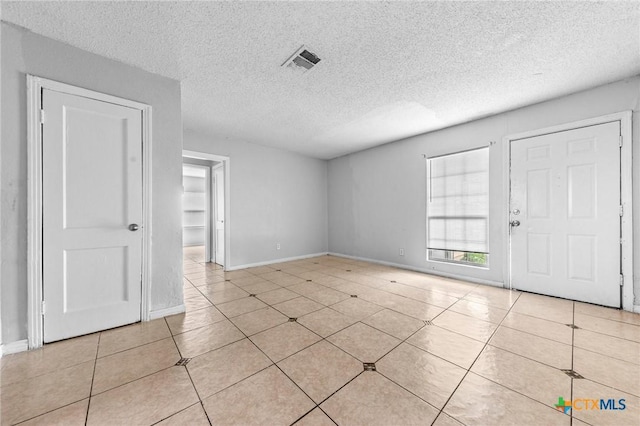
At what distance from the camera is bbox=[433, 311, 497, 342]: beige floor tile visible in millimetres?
2256

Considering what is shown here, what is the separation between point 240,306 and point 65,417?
5.51 feet

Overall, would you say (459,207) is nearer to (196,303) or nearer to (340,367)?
(340,367)

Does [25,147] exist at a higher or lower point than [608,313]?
higher

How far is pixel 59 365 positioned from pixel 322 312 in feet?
7.40

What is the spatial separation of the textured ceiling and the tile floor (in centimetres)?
275

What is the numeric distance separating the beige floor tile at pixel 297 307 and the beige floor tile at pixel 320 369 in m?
0.72

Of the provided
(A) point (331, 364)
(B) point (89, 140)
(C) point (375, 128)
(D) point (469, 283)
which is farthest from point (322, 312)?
(C) point (375, 128)

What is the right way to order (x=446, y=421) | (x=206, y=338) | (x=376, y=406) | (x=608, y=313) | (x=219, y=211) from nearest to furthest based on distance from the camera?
(x=446, y=421) → (x=376, y=406) → (x=206, y=338) → (x=608, y=313) → (x=219, y=211)

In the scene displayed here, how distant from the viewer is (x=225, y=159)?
488cm

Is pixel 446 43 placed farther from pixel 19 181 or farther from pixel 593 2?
pixel 19 181

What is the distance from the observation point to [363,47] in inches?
88.4

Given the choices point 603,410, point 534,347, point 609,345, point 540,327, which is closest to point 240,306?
point 534,347

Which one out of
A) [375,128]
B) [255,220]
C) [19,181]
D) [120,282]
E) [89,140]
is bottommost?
[120,282]

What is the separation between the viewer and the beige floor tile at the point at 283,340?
1962 mm
